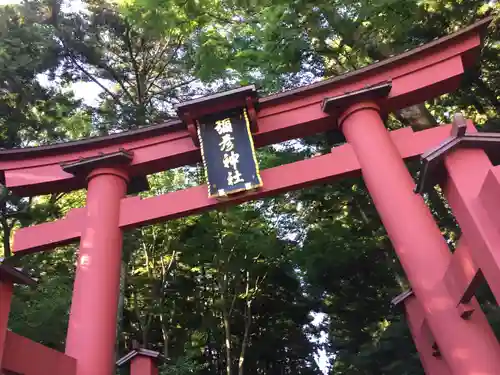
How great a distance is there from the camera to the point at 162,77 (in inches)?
578

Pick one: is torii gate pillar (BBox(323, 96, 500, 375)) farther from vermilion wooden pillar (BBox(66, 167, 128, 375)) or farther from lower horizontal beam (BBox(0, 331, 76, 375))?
lower horizontal beam (BBox(0, 331, 76, 375))

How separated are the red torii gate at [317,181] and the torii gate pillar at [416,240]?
1 cm

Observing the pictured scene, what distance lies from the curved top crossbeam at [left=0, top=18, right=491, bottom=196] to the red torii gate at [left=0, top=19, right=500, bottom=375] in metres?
0.01

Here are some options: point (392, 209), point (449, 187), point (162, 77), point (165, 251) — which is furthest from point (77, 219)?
point (162, 77)

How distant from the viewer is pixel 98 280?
5270 mm

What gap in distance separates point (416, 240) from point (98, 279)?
3.45 m

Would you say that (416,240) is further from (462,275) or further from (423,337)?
(423,337)

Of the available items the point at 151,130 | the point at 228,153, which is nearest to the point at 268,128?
the point at 228,153

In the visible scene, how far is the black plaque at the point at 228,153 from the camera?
568 centimetres

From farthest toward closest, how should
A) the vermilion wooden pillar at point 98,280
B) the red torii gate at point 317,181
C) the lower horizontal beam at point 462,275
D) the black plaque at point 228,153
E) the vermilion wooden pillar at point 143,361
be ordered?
the vermilion wooden pillar at point 143,361 → the black plaque at point 228,153 → the vermilion wooden pillar at point 98,280 → the red torii gate at point 317,181 → the lower horizontal beam at point 462,275

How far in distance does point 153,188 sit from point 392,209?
939cm

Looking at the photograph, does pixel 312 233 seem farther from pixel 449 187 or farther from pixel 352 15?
pixel 449 187

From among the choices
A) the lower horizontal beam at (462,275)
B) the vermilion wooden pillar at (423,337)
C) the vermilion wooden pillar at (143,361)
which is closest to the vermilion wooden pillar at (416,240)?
the lower horizontal beam at (462,275)

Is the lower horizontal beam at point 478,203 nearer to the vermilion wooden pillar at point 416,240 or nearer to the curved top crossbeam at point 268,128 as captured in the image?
the vermilion wooden pillar at point 416,240
